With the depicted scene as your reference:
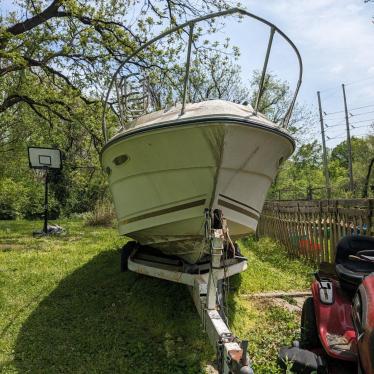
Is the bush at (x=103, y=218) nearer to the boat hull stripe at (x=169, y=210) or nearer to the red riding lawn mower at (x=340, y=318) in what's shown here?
the boat hull stripe at (x=169, y=210)

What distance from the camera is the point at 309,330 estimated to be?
3.24 m

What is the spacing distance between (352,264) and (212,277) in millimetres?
1217

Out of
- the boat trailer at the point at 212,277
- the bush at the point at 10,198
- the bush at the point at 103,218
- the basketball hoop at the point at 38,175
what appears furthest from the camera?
the basketball hoop at the point at 38,175

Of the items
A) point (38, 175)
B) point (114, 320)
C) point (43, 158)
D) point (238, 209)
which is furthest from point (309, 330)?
point (38, 175)

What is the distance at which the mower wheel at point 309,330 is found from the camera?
3226mm

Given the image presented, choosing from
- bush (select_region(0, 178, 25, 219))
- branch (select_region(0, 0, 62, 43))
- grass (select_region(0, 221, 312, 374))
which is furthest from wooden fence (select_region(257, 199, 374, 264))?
bush (select_region(0, 178, 25, 219))

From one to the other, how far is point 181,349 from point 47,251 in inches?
207

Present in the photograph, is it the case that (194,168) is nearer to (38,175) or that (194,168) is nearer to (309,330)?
(309,330)

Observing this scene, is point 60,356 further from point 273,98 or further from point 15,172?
point 273,98

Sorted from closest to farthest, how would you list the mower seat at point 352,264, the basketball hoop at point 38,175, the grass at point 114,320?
the mower seat at point 352,264 → the grass at point 114,320 → the basketball hoop at point 38,175

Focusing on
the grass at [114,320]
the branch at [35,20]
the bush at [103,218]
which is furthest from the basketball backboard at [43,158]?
the grass at [114,320]

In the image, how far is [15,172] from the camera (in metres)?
19.9

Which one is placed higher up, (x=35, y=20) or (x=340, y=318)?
(x=35, y=20)

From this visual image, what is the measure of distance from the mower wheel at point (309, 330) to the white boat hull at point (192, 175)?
126cm
